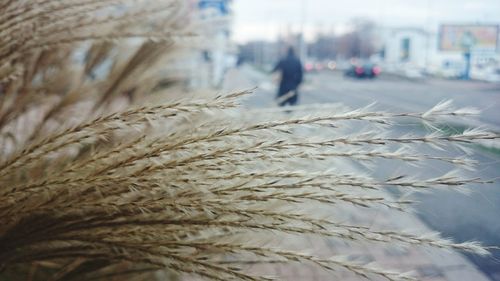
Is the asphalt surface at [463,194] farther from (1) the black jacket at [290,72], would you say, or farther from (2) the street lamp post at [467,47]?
(1) the black jacket at [290,72]

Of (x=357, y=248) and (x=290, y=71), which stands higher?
(x=357, y=248)

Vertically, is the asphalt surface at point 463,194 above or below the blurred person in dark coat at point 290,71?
above

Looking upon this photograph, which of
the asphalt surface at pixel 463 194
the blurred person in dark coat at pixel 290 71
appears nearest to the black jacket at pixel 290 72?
the blurred person in dark coat at pixel 290 71

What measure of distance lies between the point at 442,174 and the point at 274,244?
287 millimetres

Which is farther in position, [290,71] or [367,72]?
[367,72]

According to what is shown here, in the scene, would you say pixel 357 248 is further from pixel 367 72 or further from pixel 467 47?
pixel 367 72

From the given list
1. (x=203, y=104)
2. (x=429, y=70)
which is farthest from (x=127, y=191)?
(x=429, y=70)

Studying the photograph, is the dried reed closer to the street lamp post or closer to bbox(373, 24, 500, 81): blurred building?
bbox(373, 24, 500, 81): blurred building

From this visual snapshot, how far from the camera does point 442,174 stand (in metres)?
0.79

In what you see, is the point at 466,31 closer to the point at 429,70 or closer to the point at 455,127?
the point at 429,70

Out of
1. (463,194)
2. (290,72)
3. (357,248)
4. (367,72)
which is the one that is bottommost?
(367,72)

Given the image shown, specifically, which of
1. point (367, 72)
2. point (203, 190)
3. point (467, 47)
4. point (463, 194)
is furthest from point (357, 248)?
point (367, 72)

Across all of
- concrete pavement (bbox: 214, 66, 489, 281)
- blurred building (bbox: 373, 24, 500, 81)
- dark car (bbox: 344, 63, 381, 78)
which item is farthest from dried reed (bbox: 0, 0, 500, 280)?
dark car (bbox: 344, 63, 381, 78)

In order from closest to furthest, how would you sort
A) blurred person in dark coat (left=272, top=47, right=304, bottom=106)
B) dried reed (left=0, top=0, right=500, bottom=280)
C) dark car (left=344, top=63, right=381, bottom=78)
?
1. dried reed (left=0, top=0, right=500, bottom=280)
2. blurred person in dark coat (left=272, top=47, right=304, bottom=106)
3. dark car (left=344, top=63, right=381, bottom=78)
